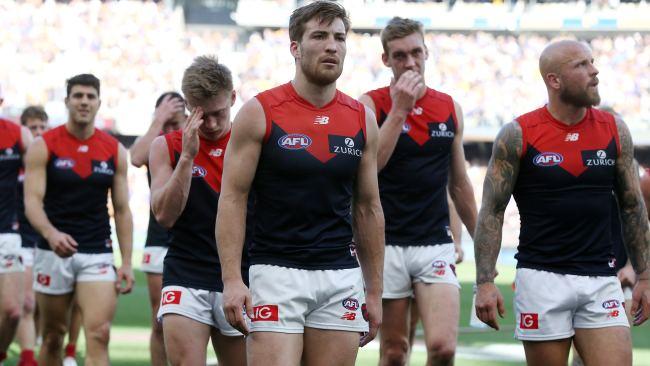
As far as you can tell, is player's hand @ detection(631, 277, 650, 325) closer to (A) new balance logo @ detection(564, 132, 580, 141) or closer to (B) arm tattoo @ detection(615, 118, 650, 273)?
(B) arm tattoo @ detection(615, 118, 650, 273)

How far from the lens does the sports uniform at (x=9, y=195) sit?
31.8 ft

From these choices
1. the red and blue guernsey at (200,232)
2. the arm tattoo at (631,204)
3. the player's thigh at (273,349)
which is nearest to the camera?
the player's thigh at (273,349)

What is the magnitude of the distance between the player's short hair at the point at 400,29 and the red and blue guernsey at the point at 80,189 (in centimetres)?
Result: 271

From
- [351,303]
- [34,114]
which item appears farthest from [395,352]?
[34,114]

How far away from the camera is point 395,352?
305 inches

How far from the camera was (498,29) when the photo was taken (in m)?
37.4

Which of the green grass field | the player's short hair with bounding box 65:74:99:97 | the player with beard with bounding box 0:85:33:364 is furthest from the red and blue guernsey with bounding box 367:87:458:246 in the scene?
the player with beard with bounding box 0:85:33:364

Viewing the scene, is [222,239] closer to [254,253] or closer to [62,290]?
[254,253]

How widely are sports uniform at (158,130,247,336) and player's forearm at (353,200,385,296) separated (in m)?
1.04

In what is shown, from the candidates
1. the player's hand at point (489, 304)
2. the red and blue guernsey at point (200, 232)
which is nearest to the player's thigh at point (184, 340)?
the red and blue guernsey at point (200, 232)

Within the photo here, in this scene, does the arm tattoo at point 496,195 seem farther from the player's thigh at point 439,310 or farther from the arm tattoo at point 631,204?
the player's thigh at point 439,310

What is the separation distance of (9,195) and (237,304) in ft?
18.4

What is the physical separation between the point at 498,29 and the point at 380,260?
108 ft

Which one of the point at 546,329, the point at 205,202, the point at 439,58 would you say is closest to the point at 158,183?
the point at 205,202
